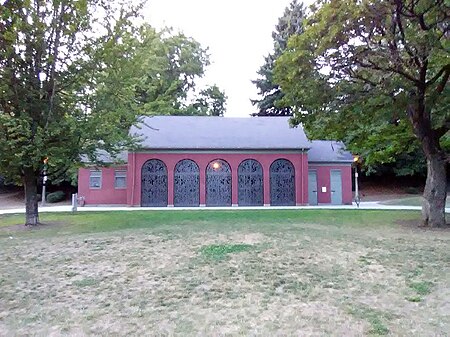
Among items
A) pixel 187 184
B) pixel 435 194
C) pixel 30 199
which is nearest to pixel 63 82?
pixel 30 199

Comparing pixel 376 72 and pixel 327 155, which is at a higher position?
pixel 376 72

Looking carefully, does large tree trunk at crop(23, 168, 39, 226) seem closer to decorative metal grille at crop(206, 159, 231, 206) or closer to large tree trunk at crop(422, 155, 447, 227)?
decorative metal grille at crop(206, 159, 231, 206)

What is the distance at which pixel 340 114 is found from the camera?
11930mm

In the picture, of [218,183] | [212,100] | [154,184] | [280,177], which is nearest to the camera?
[154,184]

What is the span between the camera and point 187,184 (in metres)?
24.2

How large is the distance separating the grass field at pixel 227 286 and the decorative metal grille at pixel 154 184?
14697mm

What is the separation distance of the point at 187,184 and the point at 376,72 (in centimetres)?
1510

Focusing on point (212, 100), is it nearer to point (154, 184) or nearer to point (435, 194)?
point (154, 184)

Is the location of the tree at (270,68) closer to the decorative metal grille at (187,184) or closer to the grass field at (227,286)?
the decorative metal grille at (187,184)

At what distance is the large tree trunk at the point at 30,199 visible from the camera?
13.1 m

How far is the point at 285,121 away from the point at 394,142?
13.4 m

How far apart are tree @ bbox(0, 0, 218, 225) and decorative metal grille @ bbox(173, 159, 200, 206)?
34.6 feet

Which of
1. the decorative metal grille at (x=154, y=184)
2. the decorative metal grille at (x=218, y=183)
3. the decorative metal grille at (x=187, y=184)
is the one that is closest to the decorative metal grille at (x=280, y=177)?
the decorative metal grille at (x=218, y=183)

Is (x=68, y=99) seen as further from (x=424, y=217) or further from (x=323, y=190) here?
(x=323, y=190)
